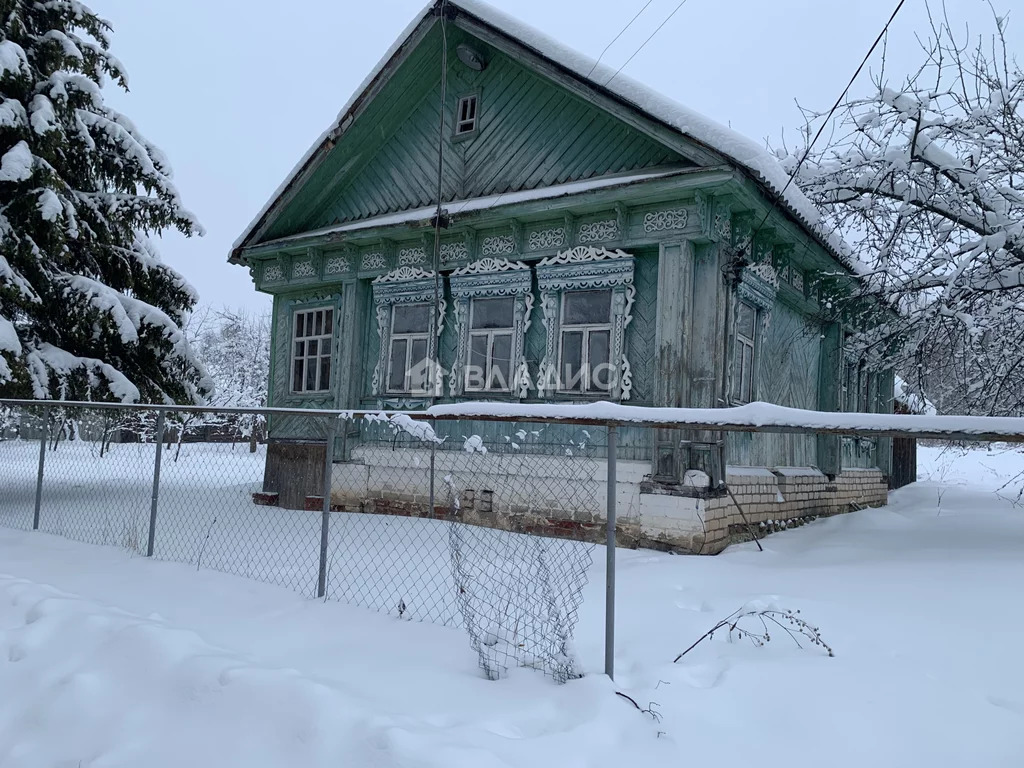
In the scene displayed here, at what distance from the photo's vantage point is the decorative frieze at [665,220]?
7.36 metres

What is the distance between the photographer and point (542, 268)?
835 cm

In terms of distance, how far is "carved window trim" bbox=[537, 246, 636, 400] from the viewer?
7742 mm

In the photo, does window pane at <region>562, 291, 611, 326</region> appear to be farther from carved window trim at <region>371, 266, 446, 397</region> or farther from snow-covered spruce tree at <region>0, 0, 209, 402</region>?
snow-covered spruce tree at <region>0, 0, 209, 402</region>

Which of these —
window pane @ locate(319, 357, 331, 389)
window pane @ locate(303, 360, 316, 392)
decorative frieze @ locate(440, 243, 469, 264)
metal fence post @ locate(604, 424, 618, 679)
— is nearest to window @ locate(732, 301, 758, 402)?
decorative frieze @ locate(440, 243, 469, 264)

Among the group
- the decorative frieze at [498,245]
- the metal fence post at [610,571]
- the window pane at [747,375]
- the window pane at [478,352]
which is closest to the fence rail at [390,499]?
the metal fence post at [610,571]

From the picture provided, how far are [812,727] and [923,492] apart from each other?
14.5m

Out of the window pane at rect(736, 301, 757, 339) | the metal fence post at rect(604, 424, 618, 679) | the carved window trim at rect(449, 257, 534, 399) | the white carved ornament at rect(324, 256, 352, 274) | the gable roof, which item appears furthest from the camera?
the white carved ornament at rect(324, 256, 352, 274)

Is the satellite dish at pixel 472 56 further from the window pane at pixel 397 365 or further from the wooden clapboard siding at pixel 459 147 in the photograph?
the window pane at pixel 397 365

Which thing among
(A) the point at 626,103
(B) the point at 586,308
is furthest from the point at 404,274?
(A) the point at 626,103

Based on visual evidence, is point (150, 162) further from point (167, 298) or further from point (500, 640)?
point (500, 640)

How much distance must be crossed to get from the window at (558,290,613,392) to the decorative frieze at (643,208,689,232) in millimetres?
883

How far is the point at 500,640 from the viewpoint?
3.85 m

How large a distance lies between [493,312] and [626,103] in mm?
2926

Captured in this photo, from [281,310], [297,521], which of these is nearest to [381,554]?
[297,521]
